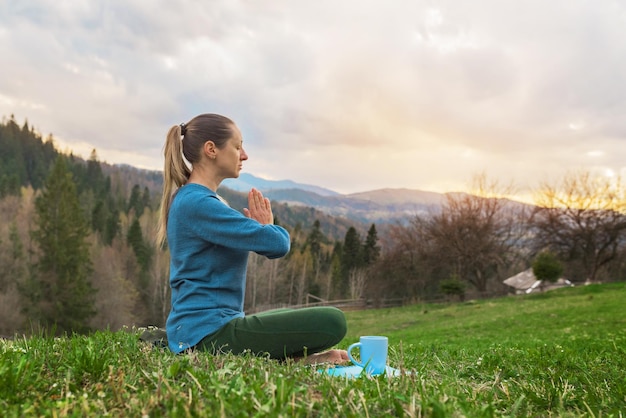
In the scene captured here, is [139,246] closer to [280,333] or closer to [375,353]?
[280,333]

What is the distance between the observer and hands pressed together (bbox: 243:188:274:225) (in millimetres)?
3691

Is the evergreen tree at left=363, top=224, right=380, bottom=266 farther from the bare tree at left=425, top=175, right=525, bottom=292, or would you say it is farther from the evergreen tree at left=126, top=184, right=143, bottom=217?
the evergreen tree at left=126, top=184, right=143, bottom=217

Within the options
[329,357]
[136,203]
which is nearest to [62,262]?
[329,357]

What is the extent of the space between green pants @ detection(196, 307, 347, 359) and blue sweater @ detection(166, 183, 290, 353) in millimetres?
108

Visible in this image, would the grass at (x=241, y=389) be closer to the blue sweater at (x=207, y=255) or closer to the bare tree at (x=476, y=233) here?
the blue sweater at (x=207, y=255)

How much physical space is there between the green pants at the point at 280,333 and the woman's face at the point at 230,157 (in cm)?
117

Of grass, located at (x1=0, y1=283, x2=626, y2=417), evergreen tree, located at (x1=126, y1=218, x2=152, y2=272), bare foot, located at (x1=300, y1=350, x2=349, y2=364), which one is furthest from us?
evergreen tree, located at (x1=126, y1=218, x2=152, y2=272)

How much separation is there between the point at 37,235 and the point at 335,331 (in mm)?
45875

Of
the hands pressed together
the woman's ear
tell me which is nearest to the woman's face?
the woman's ear

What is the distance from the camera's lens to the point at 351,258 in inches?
2630

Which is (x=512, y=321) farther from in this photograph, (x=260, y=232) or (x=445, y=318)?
(x=260, y=232)

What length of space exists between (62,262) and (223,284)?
44.2m

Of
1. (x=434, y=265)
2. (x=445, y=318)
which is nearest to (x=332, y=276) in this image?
(x=434, y=265)

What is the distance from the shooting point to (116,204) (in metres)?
86.9
